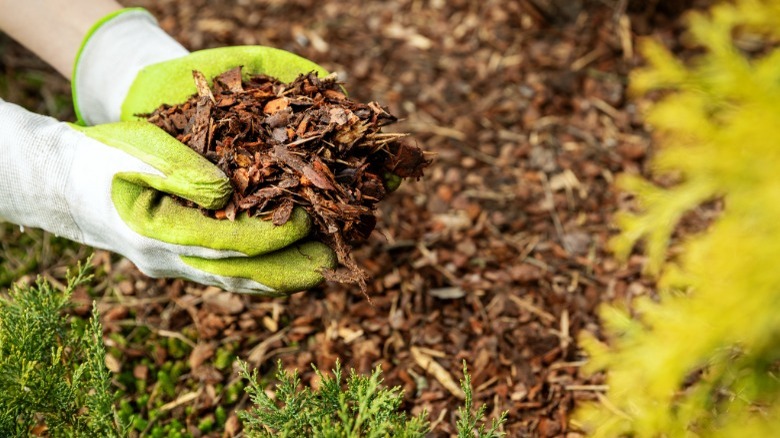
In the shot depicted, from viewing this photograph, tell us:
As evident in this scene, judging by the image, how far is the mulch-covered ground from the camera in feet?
9.29

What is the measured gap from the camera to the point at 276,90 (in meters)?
2.35

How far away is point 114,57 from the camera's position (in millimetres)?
2670

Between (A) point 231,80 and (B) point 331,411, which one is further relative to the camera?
(A) point 231,80

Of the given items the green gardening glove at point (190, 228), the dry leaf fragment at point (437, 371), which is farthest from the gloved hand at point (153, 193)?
the dry leaf fragment at point (437, 371)

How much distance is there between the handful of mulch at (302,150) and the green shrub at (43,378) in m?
0.67

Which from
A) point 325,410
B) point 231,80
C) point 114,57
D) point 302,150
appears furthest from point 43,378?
point 114,57

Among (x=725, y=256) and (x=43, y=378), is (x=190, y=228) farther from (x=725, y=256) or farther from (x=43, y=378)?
(x=725, y=256)

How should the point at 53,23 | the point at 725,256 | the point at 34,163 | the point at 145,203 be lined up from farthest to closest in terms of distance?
the point at 53,23 → the point at 34,163 → the point at 145,203 → the point at 725,256

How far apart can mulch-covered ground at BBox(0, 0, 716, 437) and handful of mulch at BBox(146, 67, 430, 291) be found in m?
0.27

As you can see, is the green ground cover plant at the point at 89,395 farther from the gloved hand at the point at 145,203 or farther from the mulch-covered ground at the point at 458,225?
the mulch-covered ground at the point at 458,225

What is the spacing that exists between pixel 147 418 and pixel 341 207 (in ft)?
4.93

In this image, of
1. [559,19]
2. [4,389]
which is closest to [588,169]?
[559,19]

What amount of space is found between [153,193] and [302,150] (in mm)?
552

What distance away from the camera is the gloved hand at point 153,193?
200cm
